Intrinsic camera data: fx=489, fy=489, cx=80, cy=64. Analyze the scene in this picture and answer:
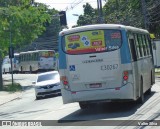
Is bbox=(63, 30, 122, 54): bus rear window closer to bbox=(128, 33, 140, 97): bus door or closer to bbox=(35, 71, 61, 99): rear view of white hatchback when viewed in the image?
bbox=(128, 33, 140, 97): bus door

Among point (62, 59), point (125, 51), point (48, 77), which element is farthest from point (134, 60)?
point (48, 77)

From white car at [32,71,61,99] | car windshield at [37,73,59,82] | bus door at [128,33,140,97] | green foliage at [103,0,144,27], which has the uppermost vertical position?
green foliage at [103,0,144,27]

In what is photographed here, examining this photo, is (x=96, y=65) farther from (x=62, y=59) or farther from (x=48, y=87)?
(x=48, y=87)

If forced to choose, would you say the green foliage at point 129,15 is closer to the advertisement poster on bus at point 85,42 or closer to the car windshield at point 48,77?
the car windshield at point 48,77

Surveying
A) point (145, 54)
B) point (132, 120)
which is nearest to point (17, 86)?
point (145, 54)

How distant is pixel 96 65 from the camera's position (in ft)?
54.1

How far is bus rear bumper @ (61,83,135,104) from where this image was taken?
53.2ft

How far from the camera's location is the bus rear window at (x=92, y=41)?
16516 millimetres

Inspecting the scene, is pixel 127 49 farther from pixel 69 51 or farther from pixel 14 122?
pixel 14 122

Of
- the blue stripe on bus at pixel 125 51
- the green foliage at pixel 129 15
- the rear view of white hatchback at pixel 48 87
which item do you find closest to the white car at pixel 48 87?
the rear view of white hatchback at pixel 48 87

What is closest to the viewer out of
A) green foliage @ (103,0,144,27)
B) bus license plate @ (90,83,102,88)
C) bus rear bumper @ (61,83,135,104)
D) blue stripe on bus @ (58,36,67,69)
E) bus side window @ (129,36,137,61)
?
bus rear bumper @ (61,83,135,104)

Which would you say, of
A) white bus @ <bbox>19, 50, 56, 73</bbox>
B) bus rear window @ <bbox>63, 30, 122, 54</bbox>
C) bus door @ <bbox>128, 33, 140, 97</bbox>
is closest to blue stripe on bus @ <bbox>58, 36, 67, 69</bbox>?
bus rear window @ <bbox>63, 30, 122, 54</bbox>

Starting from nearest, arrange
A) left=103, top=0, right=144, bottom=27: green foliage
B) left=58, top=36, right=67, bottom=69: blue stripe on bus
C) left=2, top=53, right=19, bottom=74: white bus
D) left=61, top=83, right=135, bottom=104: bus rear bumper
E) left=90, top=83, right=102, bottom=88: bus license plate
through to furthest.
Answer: left=61, top=83, right=135, bottom=104: bus rear bumper → left=90, top=83, right=102, bottom=88: bus license plate → left=58, top=36, right=67, bottom=69: blue stripe on bus → left=103, top=0, right=144, bottom=27: green foliage → left=2, top=53, right=19, bottom=74: white bus

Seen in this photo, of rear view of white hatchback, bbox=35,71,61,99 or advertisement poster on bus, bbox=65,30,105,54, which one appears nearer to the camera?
advertisement poster on bus, bbox=65,30,105,54
